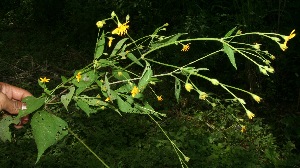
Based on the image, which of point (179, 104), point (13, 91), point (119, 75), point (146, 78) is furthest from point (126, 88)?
point (179, 104)

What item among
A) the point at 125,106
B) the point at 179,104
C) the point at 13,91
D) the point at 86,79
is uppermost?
the point at 86,79

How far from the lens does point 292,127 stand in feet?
12.5

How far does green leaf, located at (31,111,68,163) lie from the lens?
841mm

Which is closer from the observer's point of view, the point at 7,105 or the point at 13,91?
the point at 7,105

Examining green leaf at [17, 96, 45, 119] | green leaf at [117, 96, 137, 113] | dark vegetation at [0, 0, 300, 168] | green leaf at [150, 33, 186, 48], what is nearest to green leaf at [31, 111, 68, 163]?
green leaf at [17, 96, 45, 119]

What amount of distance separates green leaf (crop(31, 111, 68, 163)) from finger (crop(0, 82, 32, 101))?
59 centimetres

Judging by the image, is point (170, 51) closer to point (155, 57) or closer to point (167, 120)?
point (155, 57)

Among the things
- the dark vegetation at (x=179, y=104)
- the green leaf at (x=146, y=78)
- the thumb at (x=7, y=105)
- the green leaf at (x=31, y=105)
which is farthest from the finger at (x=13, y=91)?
the dark vegetation at (x=179, y=104)

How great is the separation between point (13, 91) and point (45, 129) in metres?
0.68

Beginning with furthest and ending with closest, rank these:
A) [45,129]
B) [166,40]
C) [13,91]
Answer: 1. [13,91]
2. [166,40]
3. [45,129]

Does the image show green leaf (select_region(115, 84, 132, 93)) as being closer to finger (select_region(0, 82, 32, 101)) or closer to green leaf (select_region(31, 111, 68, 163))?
green leaf (select_region(31, 111, 68, 163))

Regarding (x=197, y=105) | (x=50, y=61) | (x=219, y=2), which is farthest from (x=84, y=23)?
(x=197, y=105)

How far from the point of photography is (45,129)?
2.83ft

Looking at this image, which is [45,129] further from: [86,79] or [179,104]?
[179,104]
